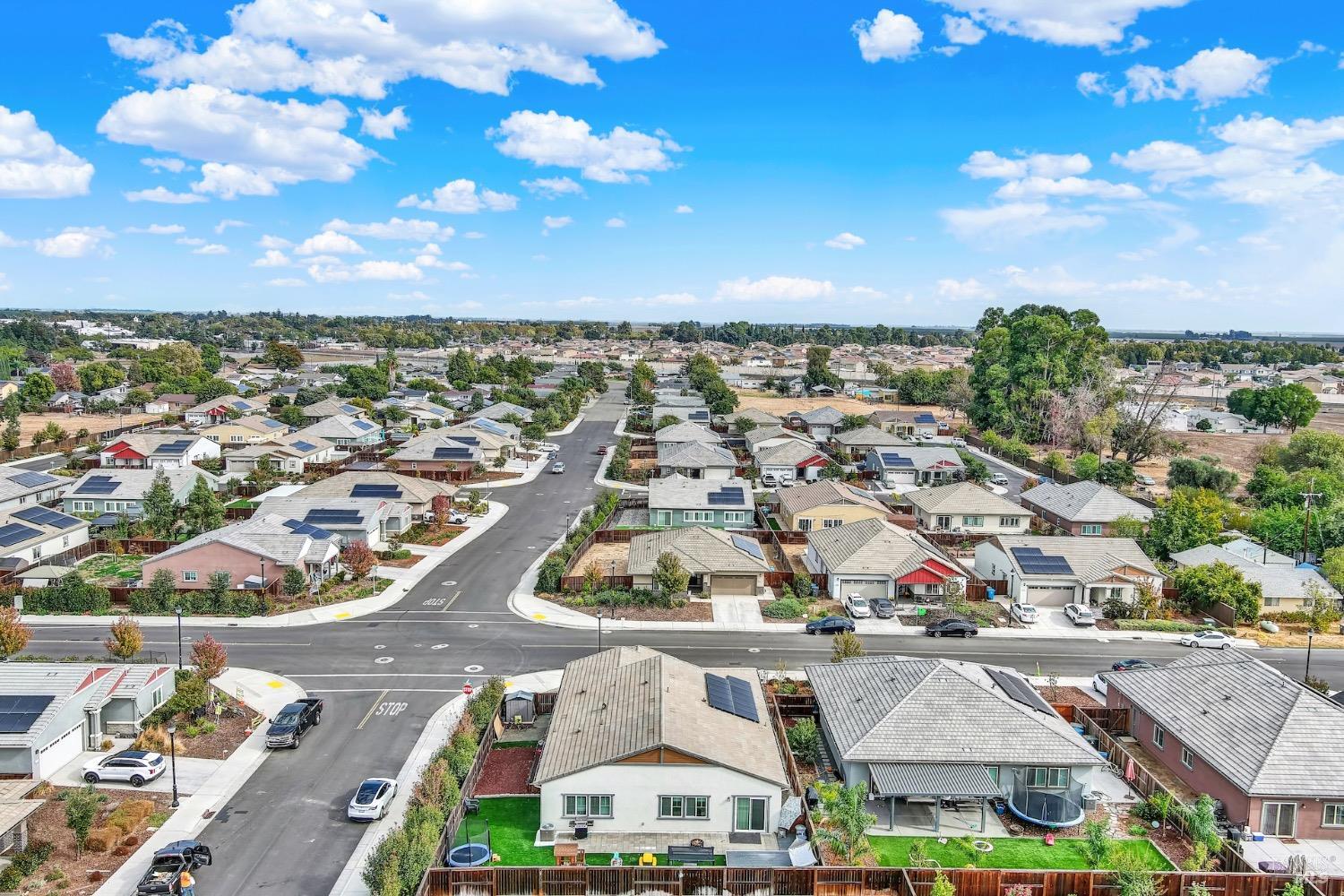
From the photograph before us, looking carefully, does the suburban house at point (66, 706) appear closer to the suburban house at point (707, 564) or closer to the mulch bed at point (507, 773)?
the mulch bed at point (507, 773)

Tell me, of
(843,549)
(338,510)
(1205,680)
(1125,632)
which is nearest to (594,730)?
(1205,680)

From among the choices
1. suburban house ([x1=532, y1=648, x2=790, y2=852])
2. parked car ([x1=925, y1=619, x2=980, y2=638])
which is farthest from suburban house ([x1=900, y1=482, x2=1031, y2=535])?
suburban house ([x1=532, y1=648, x2=790, y2=852])

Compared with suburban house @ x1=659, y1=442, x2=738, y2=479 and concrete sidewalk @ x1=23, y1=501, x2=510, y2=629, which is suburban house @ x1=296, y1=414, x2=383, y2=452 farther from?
concrete sidewalk @ x1=23, y1=501, x2=510, y2=629

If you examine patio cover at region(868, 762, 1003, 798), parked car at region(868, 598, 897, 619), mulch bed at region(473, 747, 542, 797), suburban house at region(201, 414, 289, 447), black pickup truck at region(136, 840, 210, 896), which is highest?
suburban house at region(201, 414, 289, 447)

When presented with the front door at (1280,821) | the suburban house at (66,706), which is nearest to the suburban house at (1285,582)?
the front door at (1280,821)

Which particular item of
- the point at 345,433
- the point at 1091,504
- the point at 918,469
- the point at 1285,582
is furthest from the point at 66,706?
the point at 918,469

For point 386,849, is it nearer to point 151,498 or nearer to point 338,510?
point 338,510
